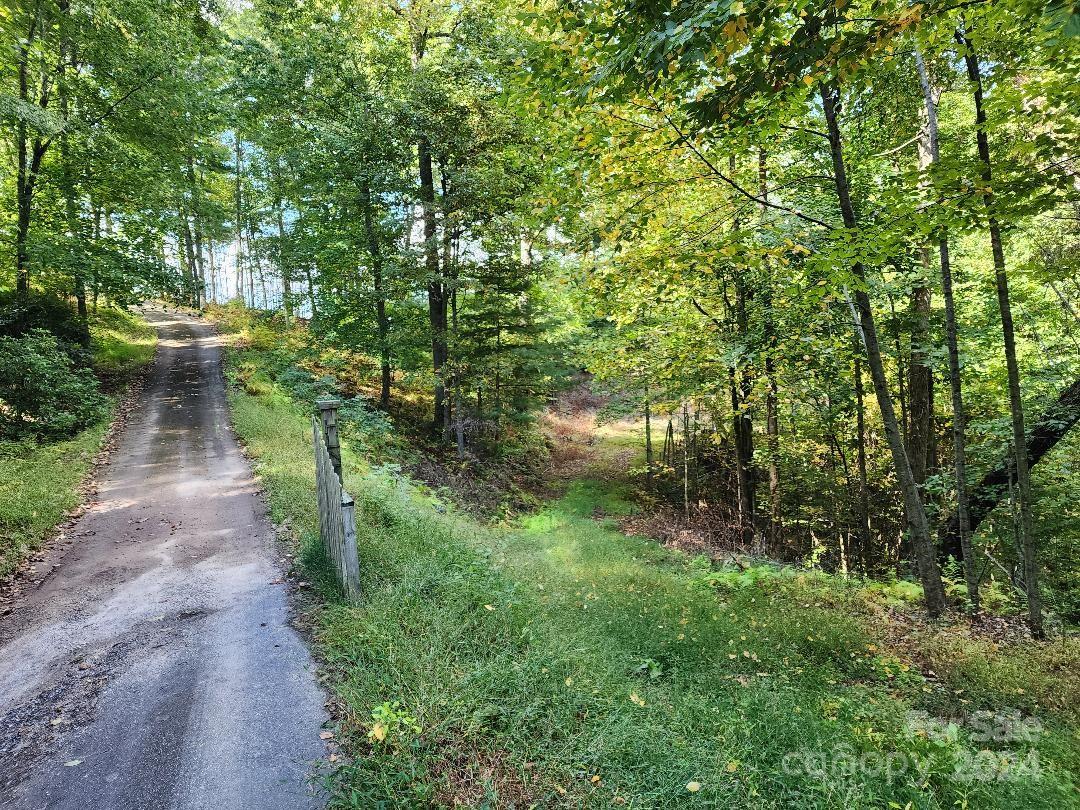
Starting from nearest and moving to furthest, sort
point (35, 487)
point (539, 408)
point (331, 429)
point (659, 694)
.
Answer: point (659, 694), point (331, 429), point (35, 487), point (539, 408)

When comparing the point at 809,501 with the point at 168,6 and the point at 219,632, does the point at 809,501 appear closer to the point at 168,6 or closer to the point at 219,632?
the point at 219,632

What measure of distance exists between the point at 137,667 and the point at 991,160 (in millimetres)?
9757

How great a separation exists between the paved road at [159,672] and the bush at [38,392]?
4.44m

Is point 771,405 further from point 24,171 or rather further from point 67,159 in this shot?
point 67,159

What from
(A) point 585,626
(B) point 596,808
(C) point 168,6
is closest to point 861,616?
(A) point 585,626

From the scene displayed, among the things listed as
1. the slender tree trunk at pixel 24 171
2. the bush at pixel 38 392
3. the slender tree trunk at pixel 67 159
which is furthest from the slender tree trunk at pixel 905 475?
the slender tree trunk at pixel 24 171

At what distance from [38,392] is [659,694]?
14.6 m

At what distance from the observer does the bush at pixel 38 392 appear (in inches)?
432

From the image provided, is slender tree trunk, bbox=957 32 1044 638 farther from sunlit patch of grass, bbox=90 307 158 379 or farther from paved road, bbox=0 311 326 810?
sunlit patch of grass, bbox=90 307 158 379

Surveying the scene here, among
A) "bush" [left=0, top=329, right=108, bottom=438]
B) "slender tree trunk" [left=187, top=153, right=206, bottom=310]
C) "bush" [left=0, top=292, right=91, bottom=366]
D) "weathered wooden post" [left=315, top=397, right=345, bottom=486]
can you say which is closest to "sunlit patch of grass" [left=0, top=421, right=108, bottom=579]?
"bush" [left=0, top=329, right=108, bottom=438]

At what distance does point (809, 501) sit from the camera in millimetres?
13828

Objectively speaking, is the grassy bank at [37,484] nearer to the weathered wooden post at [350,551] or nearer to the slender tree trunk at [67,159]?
the slender tree trunk at [67,159]

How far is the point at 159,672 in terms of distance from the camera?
445 centimetres

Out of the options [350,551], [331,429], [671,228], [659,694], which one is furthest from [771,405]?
[350,551]
